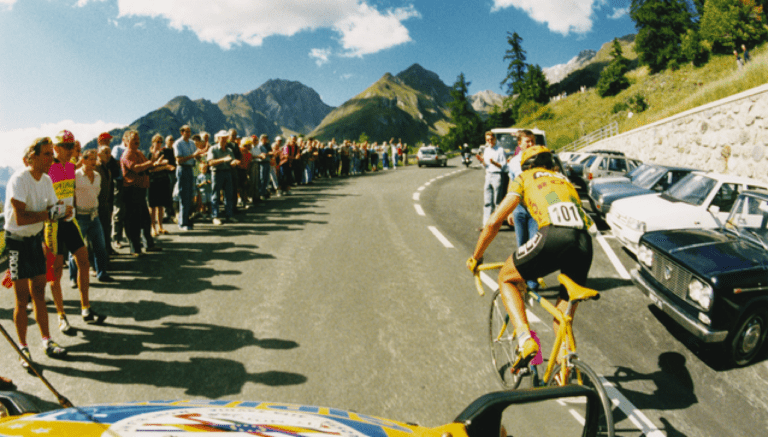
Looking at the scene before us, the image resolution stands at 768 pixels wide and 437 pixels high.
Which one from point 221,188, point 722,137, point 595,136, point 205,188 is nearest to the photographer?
point 221,188

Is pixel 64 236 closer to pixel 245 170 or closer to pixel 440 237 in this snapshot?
pixel 440 237

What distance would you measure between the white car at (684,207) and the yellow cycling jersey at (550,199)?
4.72m

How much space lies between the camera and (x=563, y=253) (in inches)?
126

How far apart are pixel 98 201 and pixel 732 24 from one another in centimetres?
7097

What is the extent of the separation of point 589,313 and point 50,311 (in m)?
6.37

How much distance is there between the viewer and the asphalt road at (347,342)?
3.55 metres

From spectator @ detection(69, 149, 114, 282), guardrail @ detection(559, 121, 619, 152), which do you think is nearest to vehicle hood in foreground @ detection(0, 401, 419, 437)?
spectator @ detection(69, 149, 114, 282)

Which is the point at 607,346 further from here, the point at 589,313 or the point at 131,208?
the point at 131,208

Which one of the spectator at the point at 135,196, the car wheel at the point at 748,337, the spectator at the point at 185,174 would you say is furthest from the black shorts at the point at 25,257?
the car wheel at the point at 748,337

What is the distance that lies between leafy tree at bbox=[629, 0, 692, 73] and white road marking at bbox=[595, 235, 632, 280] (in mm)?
71462

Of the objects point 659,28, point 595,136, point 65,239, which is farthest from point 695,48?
point 65,239

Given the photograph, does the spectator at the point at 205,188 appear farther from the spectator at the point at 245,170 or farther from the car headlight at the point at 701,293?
the car headlight at the point at 701,293

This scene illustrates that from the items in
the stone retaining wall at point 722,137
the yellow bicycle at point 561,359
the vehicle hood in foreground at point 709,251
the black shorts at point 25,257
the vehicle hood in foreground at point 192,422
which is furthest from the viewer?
the stone retaining wall at point 722,137

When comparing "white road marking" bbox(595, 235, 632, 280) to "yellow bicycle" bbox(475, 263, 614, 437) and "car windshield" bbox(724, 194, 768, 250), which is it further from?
"yellow bicycle" bbox(475, 263, 614, 437)
